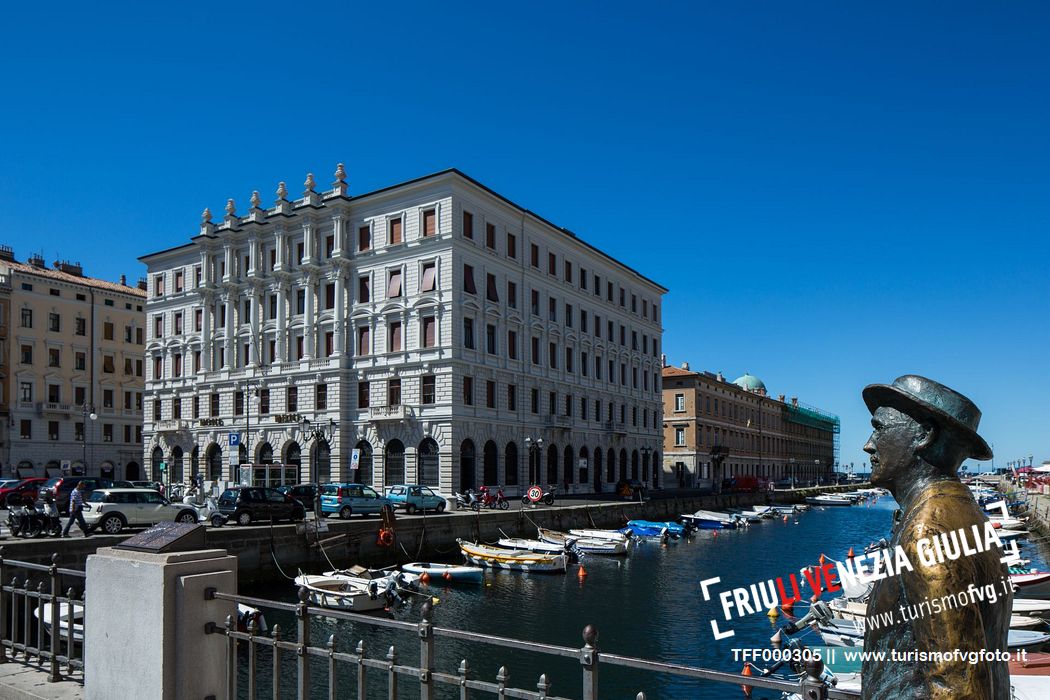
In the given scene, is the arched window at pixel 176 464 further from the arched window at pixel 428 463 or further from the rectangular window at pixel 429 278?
the rectangular window at pixel 429 278

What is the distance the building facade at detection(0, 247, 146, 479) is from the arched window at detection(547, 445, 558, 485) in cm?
3680

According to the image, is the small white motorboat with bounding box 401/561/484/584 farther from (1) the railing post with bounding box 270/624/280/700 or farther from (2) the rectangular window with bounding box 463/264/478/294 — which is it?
(1) the railing post with bounding box 270/624/280/700

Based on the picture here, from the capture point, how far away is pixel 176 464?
210 ft

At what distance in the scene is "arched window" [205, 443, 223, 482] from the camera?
2397 inches

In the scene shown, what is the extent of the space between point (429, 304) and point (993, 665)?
1923 inches

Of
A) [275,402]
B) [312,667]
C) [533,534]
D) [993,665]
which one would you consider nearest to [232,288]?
[275,402]

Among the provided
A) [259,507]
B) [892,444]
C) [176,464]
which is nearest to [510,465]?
[259,507]

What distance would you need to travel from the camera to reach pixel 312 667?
60.1 ft

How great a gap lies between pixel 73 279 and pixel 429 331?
41.5m

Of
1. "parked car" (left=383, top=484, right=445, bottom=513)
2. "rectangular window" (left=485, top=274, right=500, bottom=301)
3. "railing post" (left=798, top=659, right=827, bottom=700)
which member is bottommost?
"parked car" (left=383, top=484, right=445, bottom=513)

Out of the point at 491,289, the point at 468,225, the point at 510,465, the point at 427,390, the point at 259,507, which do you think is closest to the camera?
the point at 259,507

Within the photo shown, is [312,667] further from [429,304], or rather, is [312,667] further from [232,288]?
[232,288]

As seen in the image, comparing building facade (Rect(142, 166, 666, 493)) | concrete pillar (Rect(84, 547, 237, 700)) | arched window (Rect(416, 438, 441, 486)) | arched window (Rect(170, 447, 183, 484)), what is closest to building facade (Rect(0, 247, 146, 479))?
arched window (Rect(170, 447, 183, 484))

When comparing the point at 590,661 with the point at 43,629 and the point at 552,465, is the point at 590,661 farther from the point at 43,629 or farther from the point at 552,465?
the point at 552,465
